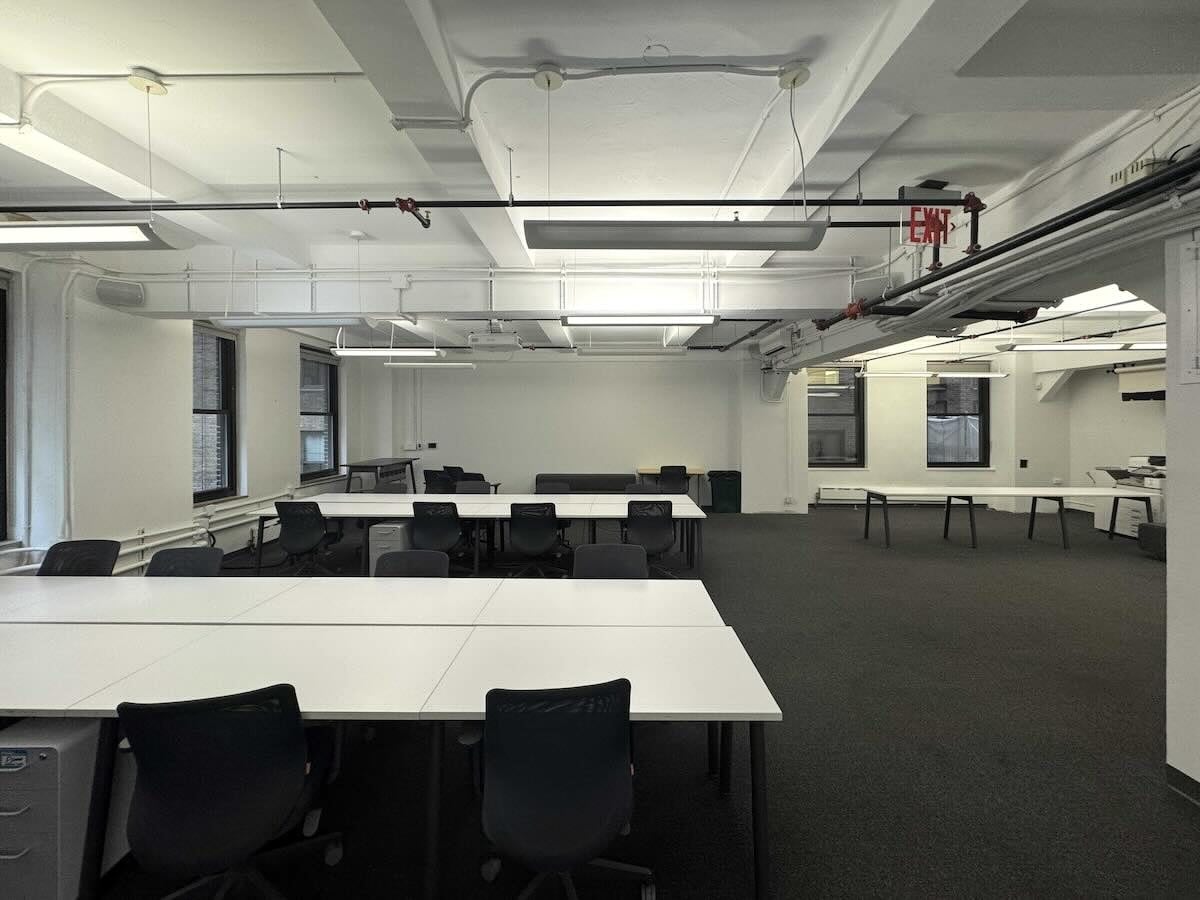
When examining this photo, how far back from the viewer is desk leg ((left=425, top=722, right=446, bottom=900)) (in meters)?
1.72

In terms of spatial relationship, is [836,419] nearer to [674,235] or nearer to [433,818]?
[674,235]

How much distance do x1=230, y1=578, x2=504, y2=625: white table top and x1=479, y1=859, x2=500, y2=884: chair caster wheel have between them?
896 millimetres

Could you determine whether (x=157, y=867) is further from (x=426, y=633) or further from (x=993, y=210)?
(x=993, y=210)

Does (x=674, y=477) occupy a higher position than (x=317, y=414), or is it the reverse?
(x=317, y=414)

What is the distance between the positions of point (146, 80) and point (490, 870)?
360 cm

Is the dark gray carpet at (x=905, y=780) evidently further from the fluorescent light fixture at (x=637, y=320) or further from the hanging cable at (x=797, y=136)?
the hanging cable at (x=797, y=136)

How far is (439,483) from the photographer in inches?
320

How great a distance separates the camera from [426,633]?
7.75 feet

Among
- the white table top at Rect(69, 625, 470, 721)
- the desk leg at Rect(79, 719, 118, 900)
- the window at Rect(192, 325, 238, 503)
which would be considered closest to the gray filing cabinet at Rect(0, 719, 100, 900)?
the desk leg at Rect(79, 719, 118, 900)

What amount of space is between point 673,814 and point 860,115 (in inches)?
120

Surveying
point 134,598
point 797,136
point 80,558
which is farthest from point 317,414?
point 797,136

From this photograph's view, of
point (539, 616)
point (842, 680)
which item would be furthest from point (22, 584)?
point (842, 680)

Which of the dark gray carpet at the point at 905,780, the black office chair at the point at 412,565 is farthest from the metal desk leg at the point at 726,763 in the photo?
the black office chair at the point at 412,565

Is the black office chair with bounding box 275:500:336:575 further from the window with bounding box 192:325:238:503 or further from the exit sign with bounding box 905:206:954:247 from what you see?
the exit sign with bounding box 905:206:954:247
